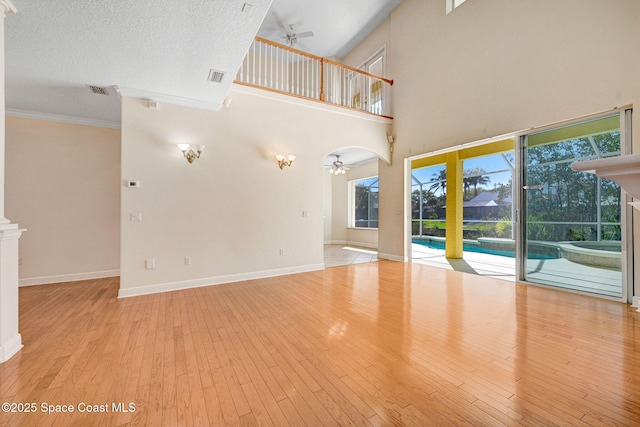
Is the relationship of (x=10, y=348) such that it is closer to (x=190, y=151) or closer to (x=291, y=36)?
A: (x=190, y=151)

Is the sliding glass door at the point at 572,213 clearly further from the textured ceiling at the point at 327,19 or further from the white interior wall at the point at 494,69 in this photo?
the textured ceiling at the point at 327,19

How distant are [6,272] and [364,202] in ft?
29.5

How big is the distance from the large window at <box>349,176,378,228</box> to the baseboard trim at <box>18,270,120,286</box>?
746cm

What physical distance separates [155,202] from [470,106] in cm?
569

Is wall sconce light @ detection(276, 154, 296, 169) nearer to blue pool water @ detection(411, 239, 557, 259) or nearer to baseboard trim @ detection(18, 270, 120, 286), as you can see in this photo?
baseboard trim @ detection(18, 270, 120, 286)

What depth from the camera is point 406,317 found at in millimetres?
2982

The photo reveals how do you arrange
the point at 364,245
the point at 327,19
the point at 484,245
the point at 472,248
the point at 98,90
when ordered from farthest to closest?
1. the point at 364,245
2. the point at 472,248
3. the point at 484,245
4. the point at 327,19
5. the point at 98,90

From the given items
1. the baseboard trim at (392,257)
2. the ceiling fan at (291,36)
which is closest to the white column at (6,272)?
the ceiling fan at (291,36)

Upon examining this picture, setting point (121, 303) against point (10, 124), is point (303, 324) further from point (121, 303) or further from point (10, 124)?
point (10, 124)

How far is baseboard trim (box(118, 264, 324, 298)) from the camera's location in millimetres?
3814

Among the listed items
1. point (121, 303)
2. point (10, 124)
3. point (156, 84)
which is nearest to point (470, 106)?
point (156, 84)

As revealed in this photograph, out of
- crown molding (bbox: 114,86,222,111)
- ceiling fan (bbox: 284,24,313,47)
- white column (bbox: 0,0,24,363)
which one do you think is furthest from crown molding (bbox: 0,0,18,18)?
ceiling fan (bbox: 284,24,313,47)

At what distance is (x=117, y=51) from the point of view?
281 cm

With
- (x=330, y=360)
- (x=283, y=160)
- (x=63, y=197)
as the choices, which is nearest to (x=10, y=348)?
(x=330, y=360)
